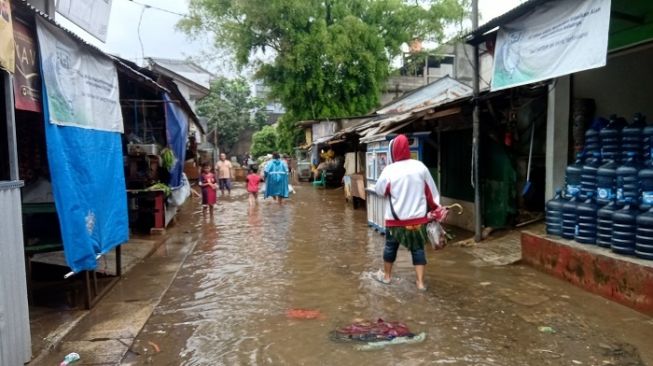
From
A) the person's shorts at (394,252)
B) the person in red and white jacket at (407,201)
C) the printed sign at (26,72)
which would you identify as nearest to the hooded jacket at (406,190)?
the person in red and white jacket at (407,201)

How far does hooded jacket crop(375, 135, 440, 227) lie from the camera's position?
5848 mm

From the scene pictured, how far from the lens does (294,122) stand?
3058 centimetres

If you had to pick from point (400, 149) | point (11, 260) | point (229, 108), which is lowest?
point (11, 260)

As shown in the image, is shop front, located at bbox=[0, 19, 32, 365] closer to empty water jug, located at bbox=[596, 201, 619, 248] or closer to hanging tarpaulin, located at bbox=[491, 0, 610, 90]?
hanging tarpaulin, located at bbox=[491, 0, 610, 90]

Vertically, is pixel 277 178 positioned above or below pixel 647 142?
below

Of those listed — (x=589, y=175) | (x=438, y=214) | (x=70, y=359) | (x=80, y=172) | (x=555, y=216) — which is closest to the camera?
(x=70, y=359)

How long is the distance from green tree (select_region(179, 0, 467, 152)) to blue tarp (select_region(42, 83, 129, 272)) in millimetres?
22455

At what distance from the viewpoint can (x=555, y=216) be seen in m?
6.75

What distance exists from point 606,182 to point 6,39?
6479 mm

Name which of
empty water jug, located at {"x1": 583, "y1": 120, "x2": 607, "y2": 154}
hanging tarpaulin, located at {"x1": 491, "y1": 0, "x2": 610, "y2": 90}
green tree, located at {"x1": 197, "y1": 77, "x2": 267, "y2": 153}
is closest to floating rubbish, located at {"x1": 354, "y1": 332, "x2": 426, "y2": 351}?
hanging tarpaulin, located at {"x1": 491, "y1": 0, "x2": 610, "y2": 90}

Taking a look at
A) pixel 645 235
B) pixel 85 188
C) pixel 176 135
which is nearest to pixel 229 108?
pixel 176 135

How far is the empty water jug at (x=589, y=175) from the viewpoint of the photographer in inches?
246

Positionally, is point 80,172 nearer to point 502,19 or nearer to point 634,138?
point 502,19

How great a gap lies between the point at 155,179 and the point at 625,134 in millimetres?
9152
